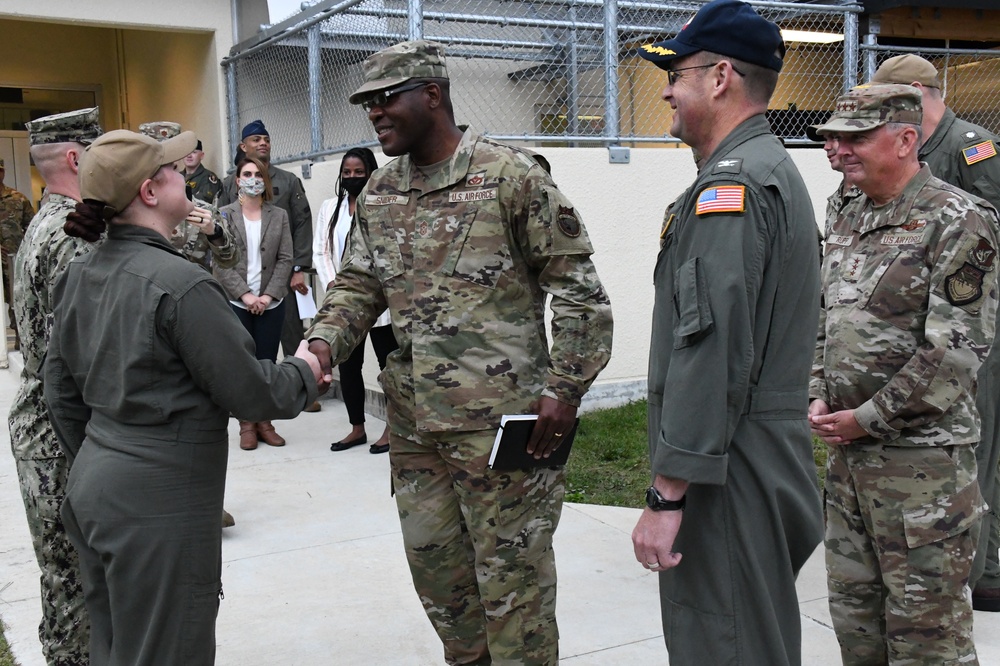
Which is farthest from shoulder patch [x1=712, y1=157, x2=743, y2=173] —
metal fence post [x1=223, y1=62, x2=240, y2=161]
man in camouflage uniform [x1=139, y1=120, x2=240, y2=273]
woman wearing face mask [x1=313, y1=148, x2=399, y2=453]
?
metal fence post [x1=223, y1=62, x2=240, y2=161]

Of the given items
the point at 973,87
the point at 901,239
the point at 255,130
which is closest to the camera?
the point at 901,239

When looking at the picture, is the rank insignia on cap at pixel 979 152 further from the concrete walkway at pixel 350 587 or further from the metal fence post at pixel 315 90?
the metal fence post at pixel 315 90

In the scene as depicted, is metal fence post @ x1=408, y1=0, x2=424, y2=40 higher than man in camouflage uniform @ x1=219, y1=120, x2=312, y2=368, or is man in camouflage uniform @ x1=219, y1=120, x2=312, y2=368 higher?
metal fence post @ x1=408, y1=0, x2=424, y2=40

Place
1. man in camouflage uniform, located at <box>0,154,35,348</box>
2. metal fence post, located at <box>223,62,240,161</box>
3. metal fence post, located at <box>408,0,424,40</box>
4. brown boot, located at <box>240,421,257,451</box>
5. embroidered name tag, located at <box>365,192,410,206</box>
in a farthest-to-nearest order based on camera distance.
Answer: man in camouflage uniform, located at <box>0,154,35,348</box>
metal fence post, located at <box>223,62,240,161</box>
brown boot, located at <box>240,421,257,451</box>
metal fence post, located at <box>408,0,424,40</box>
embroidered name tag, located at <box>365,192,410,206</box>

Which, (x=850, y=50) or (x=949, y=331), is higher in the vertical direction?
(x=850, y=50)

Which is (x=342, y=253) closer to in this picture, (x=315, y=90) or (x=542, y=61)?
(x=315, y=90)

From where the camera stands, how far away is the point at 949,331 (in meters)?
2.83

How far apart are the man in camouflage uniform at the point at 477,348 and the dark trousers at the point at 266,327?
151 inches

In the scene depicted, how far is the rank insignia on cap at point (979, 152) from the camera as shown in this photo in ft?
12.5

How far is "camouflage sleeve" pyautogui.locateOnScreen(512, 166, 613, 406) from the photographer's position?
113 inches

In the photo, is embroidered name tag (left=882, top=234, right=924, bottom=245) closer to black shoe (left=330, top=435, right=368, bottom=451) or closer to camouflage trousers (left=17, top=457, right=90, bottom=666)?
camouflage trousers (left=17, top=457, right=90, bottom=666)

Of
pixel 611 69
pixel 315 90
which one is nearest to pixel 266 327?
pixel 315 90

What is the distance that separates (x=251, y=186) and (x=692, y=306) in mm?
5179

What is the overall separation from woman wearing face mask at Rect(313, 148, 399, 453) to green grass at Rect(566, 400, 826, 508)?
1.33 m
